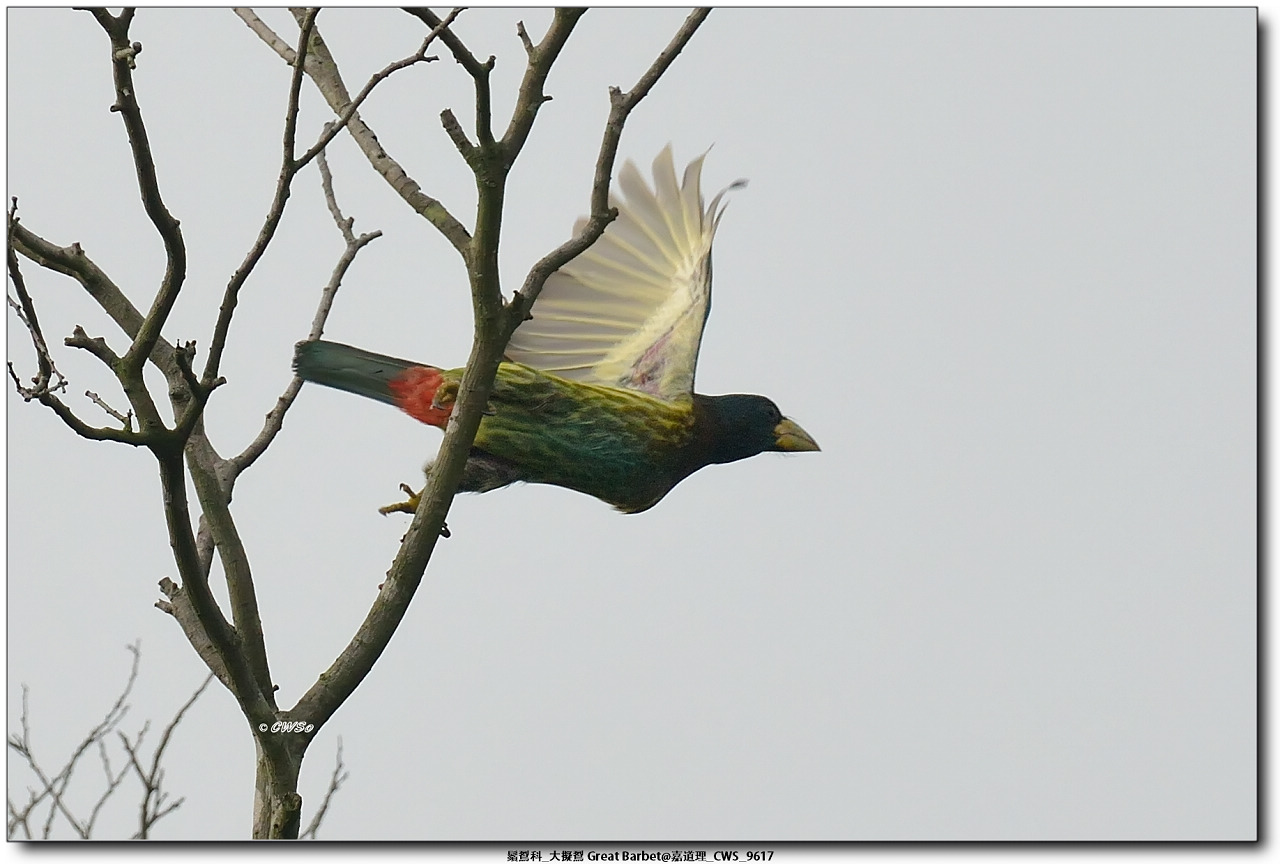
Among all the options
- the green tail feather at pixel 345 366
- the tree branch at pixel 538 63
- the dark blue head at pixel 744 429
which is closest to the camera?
the tree branch at pixel 538 63

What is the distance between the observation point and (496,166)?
208 centimetres

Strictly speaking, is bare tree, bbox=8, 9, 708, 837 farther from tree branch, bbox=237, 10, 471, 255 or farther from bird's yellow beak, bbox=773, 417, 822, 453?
bird's yellow beak, bbox=773, 417, 822, 453

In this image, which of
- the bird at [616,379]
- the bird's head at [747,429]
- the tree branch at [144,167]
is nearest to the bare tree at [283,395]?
the tree branch at [144,167]

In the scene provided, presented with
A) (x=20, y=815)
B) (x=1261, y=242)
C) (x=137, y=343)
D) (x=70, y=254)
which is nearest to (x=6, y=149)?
(x=70, y=254)

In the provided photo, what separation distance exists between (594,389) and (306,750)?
110 cm

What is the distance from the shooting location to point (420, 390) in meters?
2.95

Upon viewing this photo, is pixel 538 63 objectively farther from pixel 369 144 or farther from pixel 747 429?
pixel 747 429

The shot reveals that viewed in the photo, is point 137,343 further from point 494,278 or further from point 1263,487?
point 1263,487

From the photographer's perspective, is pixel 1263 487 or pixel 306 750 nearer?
pixel 306 750

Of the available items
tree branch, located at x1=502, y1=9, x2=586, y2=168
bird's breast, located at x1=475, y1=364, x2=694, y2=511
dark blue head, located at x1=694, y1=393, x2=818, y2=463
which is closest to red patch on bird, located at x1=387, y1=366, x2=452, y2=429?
bird's breast, located at x1=475, y1=364, x2=694, y2=511

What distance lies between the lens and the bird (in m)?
2.95

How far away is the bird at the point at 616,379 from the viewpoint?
295 centimetres

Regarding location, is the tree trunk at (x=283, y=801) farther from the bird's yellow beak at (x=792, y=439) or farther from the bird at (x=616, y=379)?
the bird's yellow beak at (x=792, y=439)

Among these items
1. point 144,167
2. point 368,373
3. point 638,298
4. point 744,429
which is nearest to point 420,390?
point 368,373
